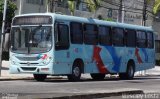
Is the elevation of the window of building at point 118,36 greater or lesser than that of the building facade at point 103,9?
lesser

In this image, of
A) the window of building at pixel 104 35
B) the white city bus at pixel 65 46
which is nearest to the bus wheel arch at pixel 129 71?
the white city bus at pixel 65 46

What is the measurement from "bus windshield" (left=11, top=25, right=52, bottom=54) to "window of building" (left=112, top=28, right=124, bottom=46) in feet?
21.1

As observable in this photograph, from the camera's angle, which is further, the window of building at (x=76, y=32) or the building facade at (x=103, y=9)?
the building facade at (x=103, y=9)

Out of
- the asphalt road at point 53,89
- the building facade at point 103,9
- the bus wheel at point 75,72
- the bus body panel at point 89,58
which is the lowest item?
the asphalt road at point 53,89

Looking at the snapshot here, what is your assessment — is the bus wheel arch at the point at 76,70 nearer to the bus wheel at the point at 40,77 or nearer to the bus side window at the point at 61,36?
the bus side window at the point at 61,36

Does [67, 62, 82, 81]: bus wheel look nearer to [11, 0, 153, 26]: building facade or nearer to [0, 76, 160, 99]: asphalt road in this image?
[0, 76, 160, 99]: asphalt road

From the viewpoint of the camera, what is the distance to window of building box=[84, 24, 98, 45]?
27847 millimetres

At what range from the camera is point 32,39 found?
25.4m

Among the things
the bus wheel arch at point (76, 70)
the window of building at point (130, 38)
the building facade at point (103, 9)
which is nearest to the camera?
the bus wheel arch at point (76, 70)

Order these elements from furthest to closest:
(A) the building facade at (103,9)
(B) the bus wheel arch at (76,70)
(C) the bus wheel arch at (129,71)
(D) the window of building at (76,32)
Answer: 1. (A) the building facade at (103,9)
2. (C) the bus wheel arch at (129,71)
3. (B) the bus wheel arch at (76,70)
4. (D) the window of building at (76,32)

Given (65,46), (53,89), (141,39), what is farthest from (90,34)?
(53,89)

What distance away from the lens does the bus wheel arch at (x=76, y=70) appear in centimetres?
2671

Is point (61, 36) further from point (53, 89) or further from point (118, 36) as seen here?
point (53, 89)

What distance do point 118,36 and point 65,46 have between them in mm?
6029
